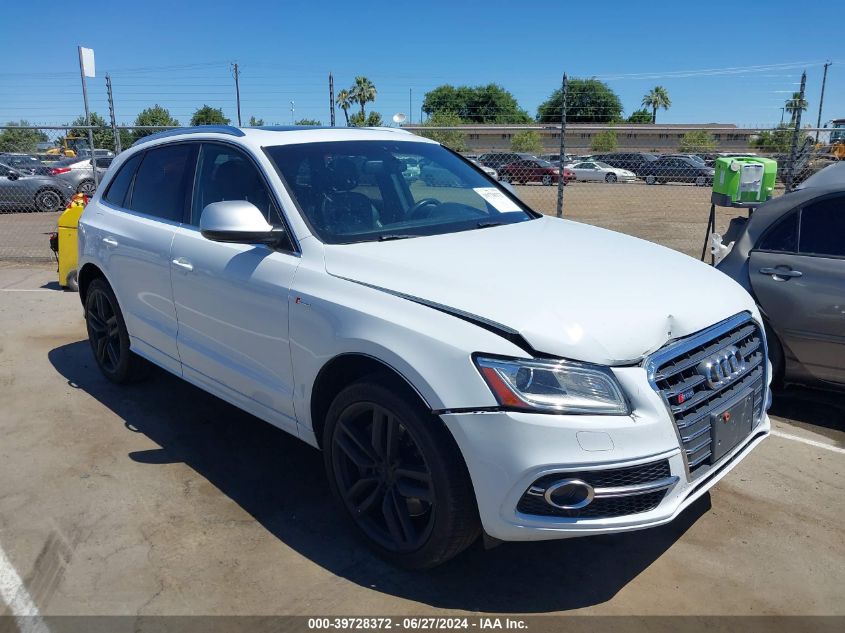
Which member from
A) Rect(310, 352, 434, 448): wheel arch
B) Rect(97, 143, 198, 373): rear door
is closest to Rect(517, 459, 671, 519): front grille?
Rect(310, 352, 434, 448): wheel arch

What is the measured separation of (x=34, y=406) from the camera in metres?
4.93

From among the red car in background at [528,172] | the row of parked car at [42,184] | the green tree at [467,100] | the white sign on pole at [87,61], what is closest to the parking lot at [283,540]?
the white sign on pole at [87,61]

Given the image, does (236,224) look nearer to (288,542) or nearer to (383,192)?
(383,192)

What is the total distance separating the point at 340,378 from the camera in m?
3.14

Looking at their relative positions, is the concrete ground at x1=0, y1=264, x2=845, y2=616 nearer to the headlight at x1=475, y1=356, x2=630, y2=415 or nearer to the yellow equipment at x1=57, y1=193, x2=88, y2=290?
the headlight at x1=475, y1=356, x2=630, y2=415

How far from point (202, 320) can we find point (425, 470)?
5.69 feet

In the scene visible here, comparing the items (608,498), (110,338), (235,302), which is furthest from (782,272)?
(110,338)

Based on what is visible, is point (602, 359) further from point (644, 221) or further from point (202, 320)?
point (644, 221)

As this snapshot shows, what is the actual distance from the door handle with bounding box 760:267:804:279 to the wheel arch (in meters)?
2.89

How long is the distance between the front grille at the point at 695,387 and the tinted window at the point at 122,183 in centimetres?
381

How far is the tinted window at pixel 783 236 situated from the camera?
4520 millimetres

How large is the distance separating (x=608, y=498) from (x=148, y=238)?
3.16m

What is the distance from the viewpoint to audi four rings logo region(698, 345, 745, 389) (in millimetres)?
2781

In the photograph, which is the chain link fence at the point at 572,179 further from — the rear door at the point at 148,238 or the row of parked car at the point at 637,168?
the rear door at the point at 148,238
